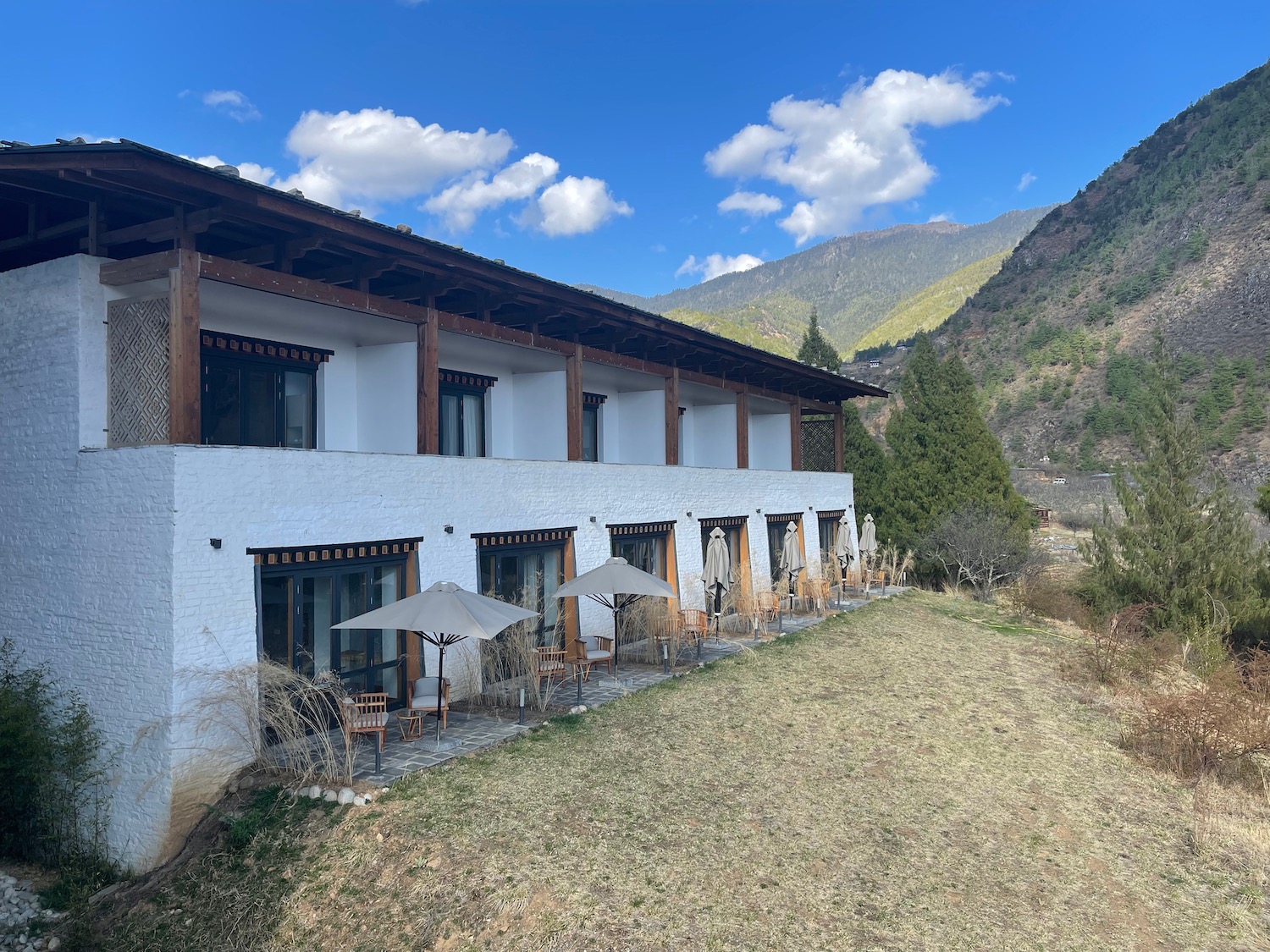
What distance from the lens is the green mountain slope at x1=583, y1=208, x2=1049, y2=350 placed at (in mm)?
124312

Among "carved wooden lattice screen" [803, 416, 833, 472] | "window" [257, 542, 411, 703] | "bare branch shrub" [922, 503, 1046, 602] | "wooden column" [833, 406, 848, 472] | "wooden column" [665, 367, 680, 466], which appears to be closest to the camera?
"window" [257, 542, 411, 703]

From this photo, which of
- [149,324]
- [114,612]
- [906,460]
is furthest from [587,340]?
[906,460]

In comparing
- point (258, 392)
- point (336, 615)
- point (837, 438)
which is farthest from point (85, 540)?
point (837, 438)

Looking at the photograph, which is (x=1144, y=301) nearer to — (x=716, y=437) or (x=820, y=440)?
(x=820, y=440)

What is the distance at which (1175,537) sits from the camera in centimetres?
1664

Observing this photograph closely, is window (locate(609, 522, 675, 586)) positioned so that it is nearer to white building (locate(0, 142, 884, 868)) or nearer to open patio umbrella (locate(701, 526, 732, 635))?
white building (locate(0, 142, 884, 868))

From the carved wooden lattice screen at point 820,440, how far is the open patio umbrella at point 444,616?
18.9 m

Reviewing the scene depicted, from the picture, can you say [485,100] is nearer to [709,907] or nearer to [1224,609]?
Answer: [1224,609]

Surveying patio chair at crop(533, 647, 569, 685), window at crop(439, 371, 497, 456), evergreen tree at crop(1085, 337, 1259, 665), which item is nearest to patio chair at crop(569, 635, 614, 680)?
patio chair at crop(533, 647, 569, 685)

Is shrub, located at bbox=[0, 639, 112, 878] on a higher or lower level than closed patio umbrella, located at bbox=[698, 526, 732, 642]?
lower

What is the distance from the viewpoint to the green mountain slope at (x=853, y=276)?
124 metres

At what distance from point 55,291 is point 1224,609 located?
63.7 ft

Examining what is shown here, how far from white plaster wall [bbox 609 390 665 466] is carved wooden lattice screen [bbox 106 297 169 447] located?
10.7 metres

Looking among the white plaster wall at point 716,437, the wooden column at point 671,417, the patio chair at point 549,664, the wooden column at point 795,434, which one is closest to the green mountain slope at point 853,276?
the wooden column at point 795,434
